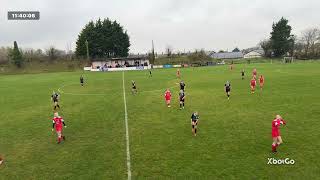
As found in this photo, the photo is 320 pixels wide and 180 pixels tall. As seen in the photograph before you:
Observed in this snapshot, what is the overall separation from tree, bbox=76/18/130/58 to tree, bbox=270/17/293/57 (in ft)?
189

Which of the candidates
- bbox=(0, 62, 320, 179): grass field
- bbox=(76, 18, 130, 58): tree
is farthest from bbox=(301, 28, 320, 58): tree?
bbox=(0, 62, 320, 179): grass field

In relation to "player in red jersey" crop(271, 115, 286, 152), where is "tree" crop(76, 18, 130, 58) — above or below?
above

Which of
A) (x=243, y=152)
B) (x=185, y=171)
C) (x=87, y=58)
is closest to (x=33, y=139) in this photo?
(x=185, y=171)

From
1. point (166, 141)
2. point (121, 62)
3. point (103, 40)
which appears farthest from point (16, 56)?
point (166, 141)

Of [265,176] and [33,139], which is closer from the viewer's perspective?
[265,176]

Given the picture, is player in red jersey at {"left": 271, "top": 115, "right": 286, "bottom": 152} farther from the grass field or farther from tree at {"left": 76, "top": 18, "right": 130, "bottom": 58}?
tree at {"left": 76, "top": 18, "right": 130, "bottom": 58}

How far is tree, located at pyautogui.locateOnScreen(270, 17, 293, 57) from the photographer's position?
12231cm

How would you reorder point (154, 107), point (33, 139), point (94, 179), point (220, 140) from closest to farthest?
1. point (94, 179)
2. point (220, 140)
3. point (33, 139)
4. point (154, 107)

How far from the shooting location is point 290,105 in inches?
1032

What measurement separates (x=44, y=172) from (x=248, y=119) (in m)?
14.0

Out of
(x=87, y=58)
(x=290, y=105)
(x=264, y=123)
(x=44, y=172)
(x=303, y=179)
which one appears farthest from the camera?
(x=87, y=58)

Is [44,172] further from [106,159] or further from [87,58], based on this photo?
[87,58]

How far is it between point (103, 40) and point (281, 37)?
6841 cm

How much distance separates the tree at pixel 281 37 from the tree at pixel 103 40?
2273 inches
